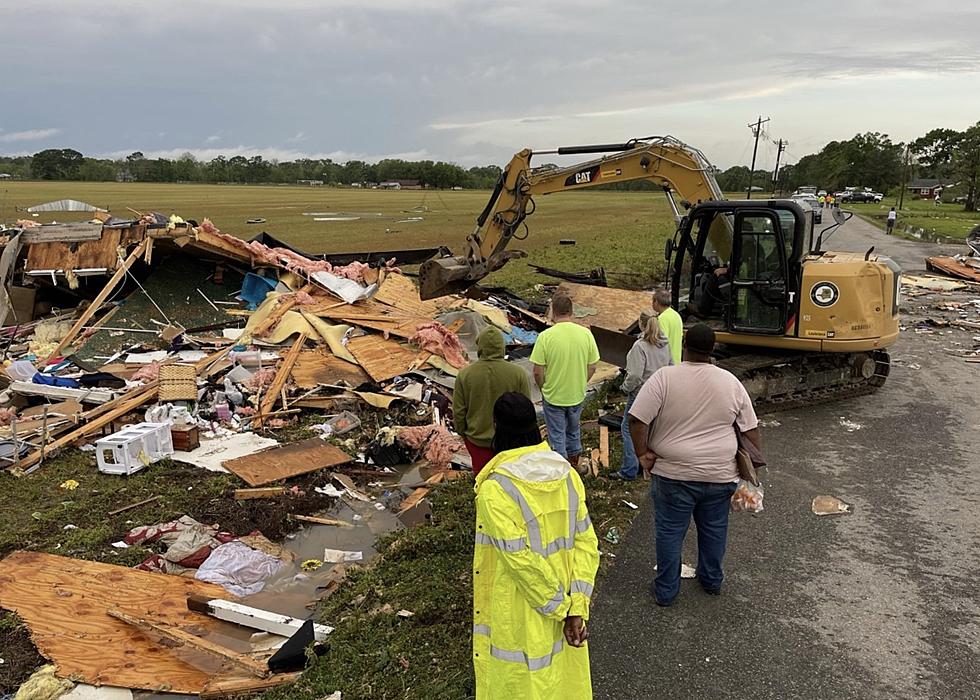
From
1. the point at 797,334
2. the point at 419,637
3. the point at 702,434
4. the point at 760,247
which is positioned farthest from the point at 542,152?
the point at 419,637

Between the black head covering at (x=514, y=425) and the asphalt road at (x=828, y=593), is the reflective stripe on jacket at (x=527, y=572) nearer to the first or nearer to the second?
the black head covering at (x=514, y=425)

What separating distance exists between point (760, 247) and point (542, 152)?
3.66 m

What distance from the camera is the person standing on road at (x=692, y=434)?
4.55 m

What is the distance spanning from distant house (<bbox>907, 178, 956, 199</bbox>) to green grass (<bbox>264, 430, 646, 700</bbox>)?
317 feet

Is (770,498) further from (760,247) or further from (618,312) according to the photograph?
(618,312)

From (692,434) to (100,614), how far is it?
4528 millimetres

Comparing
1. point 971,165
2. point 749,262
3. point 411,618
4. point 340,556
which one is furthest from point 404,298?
point 971,165

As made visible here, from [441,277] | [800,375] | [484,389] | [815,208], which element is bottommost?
[800,375]

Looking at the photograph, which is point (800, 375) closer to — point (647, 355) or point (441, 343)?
point (647, 355)

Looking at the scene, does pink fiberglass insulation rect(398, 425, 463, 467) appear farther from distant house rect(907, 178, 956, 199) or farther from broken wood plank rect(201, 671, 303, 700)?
distant house rect(907, 178, 956, 199)

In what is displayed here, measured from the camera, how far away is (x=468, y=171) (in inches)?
4710

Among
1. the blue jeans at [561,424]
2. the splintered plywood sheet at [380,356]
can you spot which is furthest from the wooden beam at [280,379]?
Answer: the blue jeans at [561,424]

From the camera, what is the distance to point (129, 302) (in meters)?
12.9

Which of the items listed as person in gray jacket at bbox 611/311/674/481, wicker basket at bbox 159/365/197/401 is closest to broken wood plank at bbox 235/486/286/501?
wicker basket at bbox 159/365/197/401
